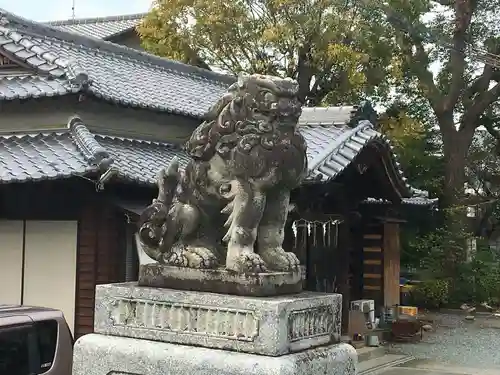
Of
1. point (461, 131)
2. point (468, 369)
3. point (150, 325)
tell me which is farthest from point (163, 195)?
point (461, 131)

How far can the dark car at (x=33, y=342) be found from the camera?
6.68 m

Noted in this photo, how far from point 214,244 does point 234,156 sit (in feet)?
2.10

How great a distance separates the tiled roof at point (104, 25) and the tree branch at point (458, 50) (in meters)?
11.5

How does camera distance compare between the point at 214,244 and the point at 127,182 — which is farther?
the point at 127,182

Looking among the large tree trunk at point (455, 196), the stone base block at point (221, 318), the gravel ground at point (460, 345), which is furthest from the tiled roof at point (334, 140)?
the large tree trunk at point (455, 196)

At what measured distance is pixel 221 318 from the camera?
4363 mm

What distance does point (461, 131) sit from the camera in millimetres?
26094

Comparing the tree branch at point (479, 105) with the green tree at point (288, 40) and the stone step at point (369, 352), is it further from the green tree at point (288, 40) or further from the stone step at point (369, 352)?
the stone step at point (369, 352)

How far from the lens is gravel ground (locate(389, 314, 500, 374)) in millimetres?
15250

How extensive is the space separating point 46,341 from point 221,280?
11.2 ft

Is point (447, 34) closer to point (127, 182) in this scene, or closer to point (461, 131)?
point (461, 131)

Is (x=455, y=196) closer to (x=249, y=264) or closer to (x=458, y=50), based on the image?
(x=458, y=50)

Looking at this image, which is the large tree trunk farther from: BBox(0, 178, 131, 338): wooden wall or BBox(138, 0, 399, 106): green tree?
BBox(0, 178, 131, 338): wooden wall

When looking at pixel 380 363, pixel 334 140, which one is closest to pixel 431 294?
pixel 380 363
